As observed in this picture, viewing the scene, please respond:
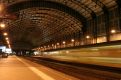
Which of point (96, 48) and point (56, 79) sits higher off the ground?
point (96, 48)

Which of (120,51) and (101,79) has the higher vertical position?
(120,51)

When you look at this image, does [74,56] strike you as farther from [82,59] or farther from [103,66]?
[103,66]

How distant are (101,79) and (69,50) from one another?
842 inches

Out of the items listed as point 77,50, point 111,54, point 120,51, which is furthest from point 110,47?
point 77,50

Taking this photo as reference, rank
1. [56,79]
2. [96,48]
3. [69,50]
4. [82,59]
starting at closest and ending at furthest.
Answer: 1. [56,79]
2. [96,48]
3. [82,59]
4. [69,50]

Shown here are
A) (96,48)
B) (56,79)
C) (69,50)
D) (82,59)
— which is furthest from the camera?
(69,50)

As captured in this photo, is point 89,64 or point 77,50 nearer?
point 89,64

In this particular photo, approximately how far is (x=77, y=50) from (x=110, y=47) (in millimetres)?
11241

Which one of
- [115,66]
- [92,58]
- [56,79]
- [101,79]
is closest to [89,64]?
[92,58]

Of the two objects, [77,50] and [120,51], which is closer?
[120,51]

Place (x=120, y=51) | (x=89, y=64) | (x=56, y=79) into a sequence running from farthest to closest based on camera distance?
(x=89, y=64)
(x=120, y=51)
(x=56, y=79)

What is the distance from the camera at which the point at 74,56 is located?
120ft

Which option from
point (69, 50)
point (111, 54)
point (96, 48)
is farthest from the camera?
point (69, 50)

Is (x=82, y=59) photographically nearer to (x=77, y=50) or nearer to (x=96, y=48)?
(x=77, y=50)
